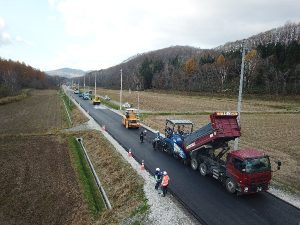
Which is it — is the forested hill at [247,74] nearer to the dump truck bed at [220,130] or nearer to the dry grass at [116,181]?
the dry grass at [116,181]

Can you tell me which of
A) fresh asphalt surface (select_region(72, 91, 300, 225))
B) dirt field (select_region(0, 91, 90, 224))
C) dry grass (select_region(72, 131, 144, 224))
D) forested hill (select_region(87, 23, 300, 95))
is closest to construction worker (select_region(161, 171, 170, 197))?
fresh asphalt surface (select_region(72, 91, 300, 225))

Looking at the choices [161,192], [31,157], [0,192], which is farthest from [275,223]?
[31,157]

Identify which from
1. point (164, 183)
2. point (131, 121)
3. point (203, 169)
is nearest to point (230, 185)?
point (203, 169)

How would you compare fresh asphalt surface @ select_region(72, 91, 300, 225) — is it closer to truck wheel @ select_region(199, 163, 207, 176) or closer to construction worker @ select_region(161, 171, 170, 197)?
truck wheel @ select_region(199, 163, 207, 176)

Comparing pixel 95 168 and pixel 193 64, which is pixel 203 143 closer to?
pixel 95 168

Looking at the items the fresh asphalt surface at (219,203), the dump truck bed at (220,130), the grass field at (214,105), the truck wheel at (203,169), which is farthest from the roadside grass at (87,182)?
the grass field at (214,105)

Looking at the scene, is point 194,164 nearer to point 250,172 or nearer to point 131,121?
point 250,172
